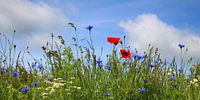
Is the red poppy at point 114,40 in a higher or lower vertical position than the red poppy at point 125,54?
higher

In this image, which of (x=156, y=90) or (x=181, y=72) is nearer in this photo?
(x=156, y=90)

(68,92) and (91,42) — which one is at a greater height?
(91,42)

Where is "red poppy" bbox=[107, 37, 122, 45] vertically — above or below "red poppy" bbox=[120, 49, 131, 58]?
above

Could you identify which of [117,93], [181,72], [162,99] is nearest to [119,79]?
[117,93]

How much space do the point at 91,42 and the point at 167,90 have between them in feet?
4.14

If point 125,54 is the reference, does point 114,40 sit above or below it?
above

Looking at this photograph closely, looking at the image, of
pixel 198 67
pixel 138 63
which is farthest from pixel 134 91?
pixel 198 67

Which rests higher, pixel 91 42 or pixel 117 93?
pixel 91 42

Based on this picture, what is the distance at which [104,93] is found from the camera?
5.06 metres

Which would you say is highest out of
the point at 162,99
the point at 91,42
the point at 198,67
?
the point at 91,42

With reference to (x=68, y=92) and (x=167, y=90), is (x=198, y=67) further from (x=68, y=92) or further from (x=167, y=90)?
(x=68, y=92)

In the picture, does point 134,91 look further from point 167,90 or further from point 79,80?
point 79,80

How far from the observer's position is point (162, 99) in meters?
5.02

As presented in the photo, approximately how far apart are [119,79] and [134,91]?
0.27 meters
